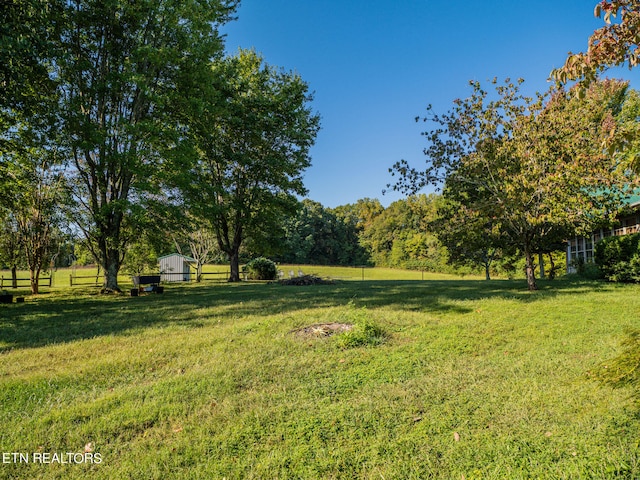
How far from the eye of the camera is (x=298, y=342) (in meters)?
5.20

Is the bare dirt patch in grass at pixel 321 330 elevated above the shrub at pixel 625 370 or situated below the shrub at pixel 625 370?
below

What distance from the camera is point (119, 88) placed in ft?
39.8

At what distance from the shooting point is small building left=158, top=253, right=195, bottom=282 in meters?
26.5

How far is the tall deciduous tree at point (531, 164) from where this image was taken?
8.21 metres

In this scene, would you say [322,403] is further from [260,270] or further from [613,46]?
[260,270]

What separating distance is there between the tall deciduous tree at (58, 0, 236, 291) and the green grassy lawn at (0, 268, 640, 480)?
7.83 meters

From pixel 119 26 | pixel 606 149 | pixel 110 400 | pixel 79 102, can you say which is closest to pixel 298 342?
pixel 110 400

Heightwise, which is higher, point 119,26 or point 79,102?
point 119,26

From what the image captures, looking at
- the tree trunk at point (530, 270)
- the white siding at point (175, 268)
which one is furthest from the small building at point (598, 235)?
the white siding at point (175, 268)

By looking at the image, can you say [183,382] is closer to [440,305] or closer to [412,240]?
[440,305]

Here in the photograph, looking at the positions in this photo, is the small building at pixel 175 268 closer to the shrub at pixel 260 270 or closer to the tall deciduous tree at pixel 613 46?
the shrub at pixel 260 270

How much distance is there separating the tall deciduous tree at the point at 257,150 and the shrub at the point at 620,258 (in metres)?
15.2

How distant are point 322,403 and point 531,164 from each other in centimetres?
871

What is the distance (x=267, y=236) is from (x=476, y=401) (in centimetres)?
2012
